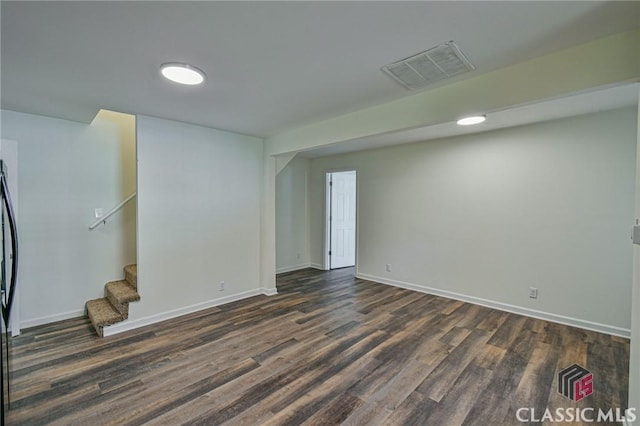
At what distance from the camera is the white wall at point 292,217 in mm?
5746

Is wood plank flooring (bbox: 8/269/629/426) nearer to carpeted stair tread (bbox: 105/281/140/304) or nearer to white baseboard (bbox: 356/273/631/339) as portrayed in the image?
white baseboard (bbox: 356/273/631/339)

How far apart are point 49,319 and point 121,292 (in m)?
0.87

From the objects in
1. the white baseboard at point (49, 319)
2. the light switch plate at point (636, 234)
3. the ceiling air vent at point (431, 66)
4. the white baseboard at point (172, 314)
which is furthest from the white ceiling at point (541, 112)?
the white baseboard at point (49, 319)

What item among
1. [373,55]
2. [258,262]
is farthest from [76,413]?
[373,55]

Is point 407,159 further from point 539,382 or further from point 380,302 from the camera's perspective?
point 539,382

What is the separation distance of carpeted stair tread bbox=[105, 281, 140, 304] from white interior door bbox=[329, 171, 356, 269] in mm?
3623

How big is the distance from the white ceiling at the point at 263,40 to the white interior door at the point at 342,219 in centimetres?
356

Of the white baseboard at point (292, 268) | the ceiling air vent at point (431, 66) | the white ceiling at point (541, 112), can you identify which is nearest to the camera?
the ceiling air vent at point (431, 66)

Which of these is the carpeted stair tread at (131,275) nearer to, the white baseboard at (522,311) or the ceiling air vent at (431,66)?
the ceiling air vent at (431,66)

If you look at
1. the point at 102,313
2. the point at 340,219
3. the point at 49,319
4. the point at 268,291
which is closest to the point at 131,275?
the point at 102,313

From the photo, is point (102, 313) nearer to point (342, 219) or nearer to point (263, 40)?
point (263, 40)

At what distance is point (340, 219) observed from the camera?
6188 millimetres

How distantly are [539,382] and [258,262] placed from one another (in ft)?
11.2

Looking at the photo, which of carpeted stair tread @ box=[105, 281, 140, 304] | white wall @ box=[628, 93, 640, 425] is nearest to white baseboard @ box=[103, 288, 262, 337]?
carpeted stair tread @ box=[105, 281, 140, 304]
